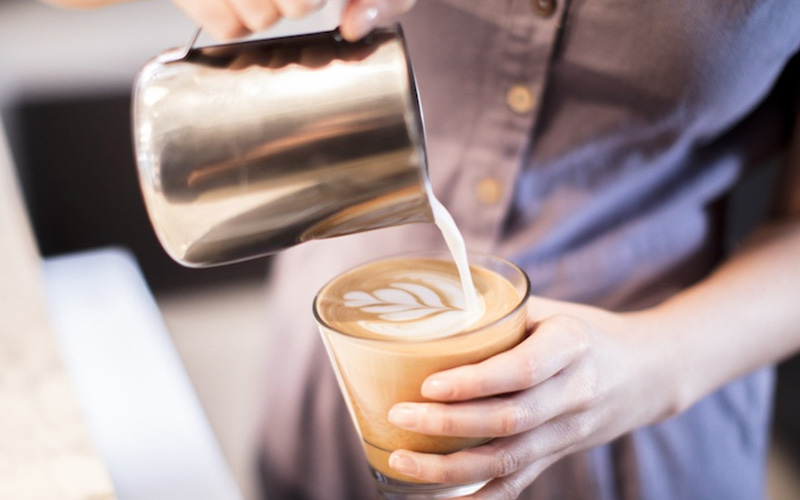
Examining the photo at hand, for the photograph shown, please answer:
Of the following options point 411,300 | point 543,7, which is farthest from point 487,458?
point 543,7

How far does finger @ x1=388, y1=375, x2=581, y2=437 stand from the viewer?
53cm

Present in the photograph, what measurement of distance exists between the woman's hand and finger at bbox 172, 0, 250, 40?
27 cm

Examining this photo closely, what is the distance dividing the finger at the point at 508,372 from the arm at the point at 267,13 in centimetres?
24

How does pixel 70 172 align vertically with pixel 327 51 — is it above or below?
below

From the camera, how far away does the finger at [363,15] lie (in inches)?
19.7

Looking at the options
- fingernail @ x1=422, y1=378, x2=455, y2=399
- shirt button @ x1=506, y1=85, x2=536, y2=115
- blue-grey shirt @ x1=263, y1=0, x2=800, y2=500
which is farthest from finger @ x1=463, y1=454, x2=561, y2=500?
shirt button @ x1=506, y1=85, x2=536, y2=115

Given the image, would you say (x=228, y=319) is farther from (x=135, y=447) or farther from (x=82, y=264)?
(x=135, y=447)

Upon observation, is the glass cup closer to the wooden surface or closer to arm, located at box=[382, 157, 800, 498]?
arm, located at box=[382, 157, 800, 498]

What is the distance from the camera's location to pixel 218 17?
0.51 m

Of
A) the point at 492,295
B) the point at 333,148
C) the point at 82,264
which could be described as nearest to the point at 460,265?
the point at 492,295

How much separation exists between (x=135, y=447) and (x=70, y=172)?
1885 mm

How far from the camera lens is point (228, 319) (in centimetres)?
254

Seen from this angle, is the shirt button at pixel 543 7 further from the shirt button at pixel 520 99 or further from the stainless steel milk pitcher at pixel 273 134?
the stainless steel milk pitcher at pixel 273 134

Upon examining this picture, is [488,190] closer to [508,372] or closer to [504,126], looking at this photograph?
[504,126]
